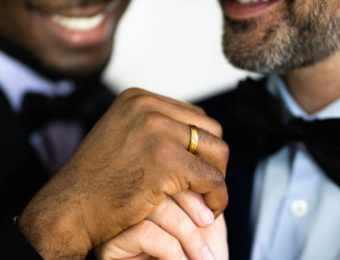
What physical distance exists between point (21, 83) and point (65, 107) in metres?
0.14

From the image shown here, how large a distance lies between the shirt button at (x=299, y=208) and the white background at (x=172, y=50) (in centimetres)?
107

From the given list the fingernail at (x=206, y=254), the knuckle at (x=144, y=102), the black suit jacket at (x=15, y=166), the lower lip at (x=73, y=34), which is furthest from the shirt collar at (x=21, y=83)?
the fingernail at (x=206, y=254)

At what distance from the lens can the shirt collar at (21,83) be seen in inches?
65.7

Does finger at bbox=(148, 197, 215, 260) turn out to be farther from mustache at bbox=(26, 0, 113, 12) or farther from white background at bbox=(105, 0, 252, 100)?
white background at bbox=(105, 0, 252, 100)

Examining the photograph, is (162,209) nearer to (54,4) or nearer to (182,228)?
(182,228)

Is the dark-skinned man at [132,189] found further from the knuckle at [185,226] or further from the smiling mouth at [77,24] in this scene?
the smiling mouth at [77,24]

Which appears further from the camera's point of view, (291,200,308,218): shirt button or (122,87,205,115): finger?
(291,200,308,218): shirt button

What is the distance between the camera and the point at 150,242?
0.96 meters

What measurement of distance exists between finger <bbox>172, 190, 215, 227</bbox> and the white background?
4.20 ft

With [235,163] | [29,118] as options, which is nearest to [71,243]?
[235,163]

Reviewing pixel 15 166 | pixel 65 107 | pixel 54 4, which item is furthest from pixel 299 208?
pixel 54 4

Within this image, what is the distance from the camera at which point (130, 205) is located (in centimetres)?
94

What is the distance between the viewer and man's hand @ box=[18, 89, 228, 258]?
928 mm

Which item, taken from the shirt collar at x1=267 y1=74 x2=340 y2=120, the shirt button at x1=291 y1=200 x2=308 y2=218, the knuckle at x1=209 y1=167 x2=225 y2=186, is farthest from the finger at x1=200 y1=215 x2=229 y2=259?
the shirt collar at x1=267 y1=74 x2=340 y2=120
